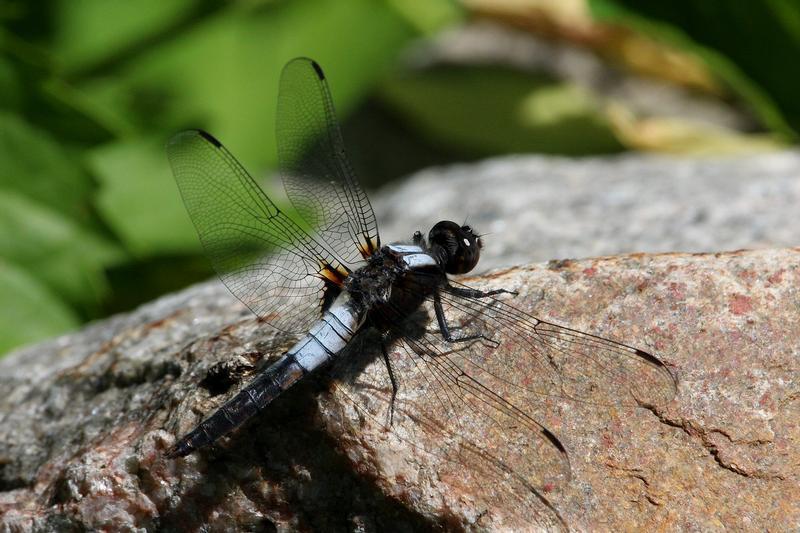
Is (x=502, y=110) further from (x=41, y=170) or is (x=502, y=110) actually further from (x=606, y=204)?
(x=41, y=170)

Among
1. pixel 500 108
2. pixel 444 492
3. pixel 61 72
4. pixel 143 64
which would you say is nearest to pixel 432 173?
pixel 500 108

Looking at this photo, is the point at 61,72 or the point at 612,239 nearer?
the point at 612,239

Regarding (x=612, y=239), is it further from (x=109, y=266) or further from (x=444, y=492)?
(x=109, y=266)

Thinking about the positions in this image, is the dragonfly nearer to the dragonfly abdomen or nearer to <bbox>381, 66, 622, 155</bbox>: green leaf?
the dragonfly abdomen

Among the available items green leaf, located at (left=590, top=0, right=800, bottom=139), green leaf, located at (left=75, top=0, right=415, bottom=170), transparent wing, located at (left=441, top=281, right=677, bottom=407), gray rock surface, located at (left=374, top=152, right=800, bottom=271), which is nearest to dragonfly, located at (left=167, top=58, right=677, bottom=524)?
transparent wing, located at (left=441, top=281, right=677, bottom=407)

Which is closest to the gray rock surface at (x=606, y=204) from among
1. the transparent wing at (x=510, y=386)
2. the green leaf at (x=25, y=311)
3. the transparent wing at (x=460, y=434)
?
the transparent wing at (x=510, y=386)
